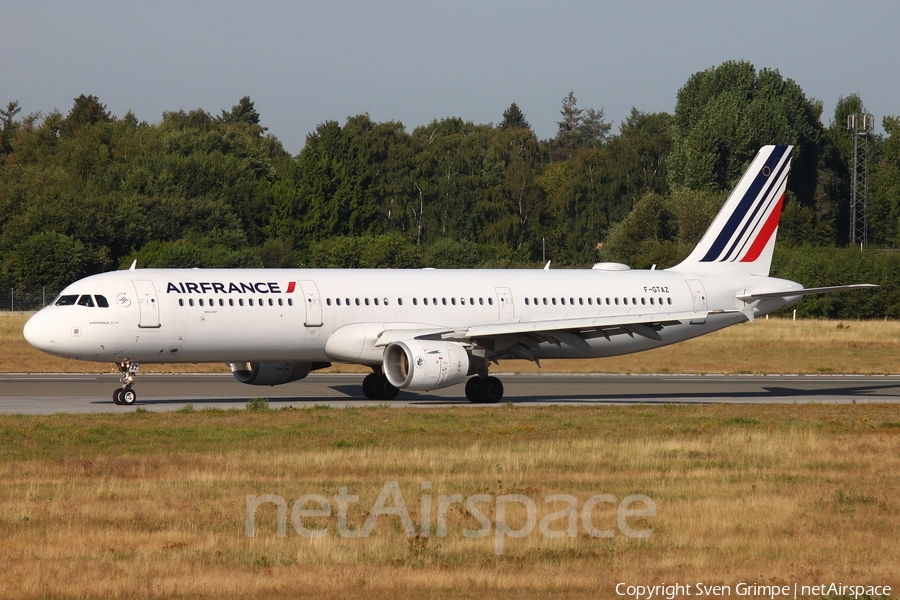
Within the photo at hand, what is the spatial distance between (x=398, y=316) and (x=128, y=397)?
773 centimetres

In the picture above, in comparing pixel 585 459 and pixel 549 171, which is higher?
pixel 549 171

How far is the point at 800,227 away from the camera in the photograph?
331 feet

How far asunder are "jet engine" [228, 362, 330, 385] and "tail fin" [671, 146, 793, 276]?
13381 millimetres

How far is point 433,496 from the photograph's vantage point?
56.1 ft

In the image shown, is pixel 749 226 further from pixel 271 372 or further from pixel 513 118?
pixel 513 118

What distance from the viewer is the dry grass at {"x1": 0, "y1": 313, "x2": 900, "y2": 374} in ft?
159

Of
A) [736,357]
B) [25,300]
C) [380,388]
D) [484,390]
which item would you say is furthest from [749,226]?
[25,300]

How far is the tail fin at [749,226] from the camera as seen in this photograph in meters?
40.4

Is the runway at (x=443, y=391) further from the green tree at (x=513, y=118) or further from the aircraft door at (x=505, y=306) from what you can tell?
the green tree at (x=513, y=118)

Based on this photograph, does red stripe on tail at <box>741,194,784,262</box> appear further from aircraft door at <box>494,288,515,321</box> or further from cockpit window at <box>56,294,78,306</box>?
cockpit window at <box>56,294,78,306</box>

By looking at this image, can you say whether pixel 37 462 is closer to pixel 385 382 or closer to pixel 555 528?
pixel 555 528

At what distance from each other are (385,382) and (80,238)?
2388 inches

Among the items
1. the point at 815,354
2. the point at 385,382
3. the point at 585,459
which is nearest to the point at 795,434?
the point at 585,459

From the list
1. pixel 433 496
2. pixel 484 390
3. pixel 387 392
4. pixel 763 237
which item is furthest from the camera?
pixel 763 237
